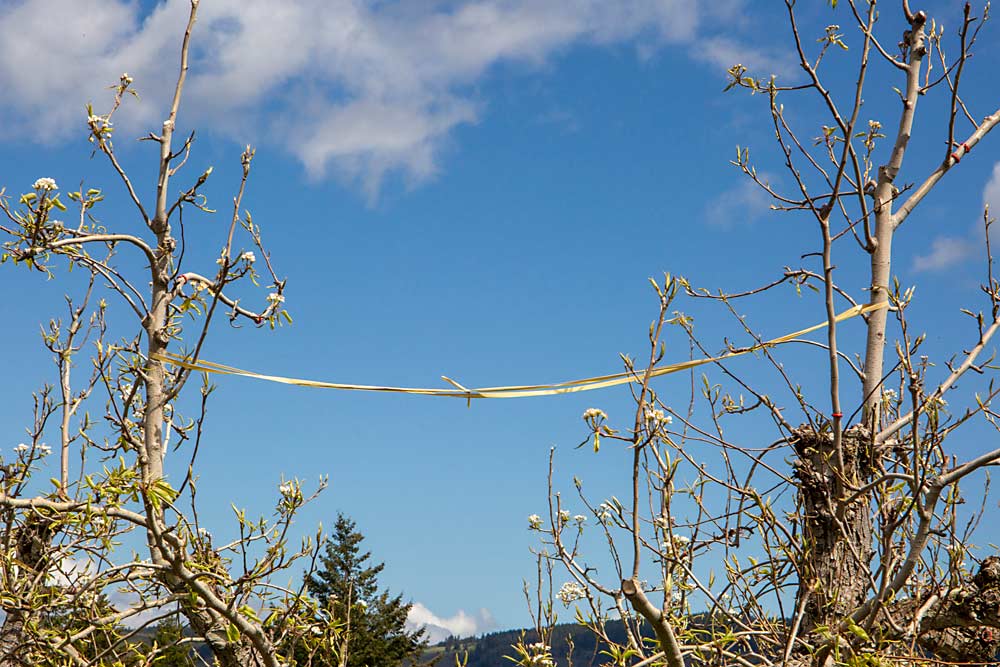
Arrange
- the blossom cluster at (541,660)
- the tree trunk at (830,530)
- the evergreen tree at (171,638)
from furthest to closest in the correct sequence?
the evergreen tree at (171,638) → the tree trunk at (830,530) → the blossom cluster at (541,660)

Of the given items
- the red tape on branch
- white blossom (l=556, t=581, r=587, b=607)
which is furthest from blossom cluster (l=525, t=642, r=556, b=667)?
the red tape on branch

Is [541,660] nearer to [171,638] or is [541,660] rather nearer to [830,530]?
[830,530]

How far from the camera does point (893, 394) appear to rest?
14.0ft

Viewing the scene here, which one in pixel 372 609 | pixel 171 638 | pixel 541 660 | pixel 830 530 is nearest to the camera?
pixel 541 660

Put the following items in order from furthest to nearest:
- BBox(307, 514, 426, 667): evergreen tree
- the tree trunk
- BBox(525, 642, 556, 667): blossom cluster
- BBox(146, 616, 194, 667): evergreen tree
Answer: BBox(307, 514, 426, 667): evergreen tree
BBox(146, 616, 194, 667): evergreen tree
the tree trunk
BBox(525, 642, 556, 667): blossom cluster

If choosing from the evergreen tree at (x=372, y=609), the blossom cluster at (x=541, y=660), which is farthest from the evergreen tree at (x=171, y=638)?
the evergreen tree at (x=372, y=609)

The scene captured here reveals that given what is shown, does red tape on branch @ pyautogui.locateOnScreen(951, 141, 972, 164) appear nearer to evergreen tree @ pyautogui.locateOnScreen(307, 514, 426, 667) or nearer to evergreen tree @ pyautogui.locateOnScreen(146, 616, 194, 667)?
evergreen tree @ pyautogui.locateOnScreen(146, 616, 194, 667)

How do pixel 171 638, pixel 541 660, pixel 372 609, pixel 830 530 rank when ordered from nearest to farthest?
pixel 541 660, pixel 830 530, pixel 171 638, pixel 372 609

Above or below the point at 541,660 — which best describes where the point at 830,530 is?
above

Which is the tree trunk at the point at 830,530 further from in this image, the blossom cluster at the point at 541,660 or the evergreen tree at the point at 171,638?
the evergreen tree at the point at 171,638

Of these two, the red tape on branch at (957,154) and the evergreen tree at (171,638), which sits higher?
the red tape on branch at (957,154)

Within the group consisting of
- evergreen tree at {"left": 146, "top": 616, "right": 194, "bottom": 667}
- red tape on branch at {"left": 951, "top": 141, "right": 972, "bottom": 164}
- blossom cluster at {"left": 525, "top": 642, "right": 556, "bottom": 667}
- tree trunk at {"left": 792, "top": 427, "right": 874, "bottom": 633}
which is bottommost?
blossom cluster at {"left": 525, "top": 642, "right": 556, "bottom": 667}

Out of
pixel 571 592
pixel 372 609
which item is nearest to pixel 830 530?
pixel 571 592

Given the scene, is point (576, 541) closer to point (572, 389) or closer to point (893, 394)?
point (572, 389)
